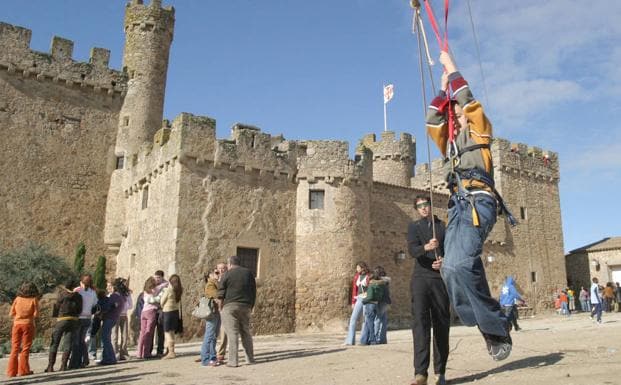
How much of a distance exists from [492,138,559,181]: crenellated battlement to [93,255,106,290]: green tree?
18575 mm

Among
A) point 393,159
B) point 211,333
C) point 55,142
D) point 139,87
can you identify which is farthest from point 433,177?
point 211,333

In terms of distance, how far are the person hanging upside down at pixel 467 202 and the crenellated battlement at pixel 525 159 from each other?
21919 mm

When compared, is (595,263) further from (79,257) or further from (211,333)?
(211,333)

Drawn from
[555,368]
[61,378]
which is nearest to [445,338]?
[555,368]

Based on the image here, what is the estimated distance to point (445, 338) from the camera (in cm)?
534

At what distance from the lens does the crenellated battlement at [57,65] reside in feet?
66.7

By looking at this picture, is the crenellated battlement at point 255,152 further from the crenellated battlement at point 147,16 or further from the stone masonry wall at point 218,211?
the crenellated battlement at point 147,16

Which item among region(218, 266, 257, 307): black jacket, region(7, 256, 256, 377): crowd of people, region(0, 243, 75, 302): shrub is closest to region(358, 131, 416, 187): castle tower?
region(0, 243, 75, 302): shrub

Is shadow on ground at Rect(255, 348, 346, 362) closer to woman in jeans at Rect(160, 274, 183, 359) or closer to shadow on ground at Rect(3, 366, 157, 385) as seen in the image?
woman in jeans at Rect(160, 274, 183, 359)

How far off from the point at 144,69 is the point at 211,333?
16.7 m

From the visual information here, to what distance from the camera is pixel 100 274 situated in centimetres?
2005

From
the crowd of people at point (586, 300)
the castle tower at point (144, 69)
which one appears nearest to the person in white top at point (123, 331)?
the castle tower at point (144, 69)

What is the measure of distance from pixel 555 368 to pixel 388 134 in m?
23.9

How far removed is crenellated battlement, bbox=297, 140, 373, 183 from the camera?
1753cm
